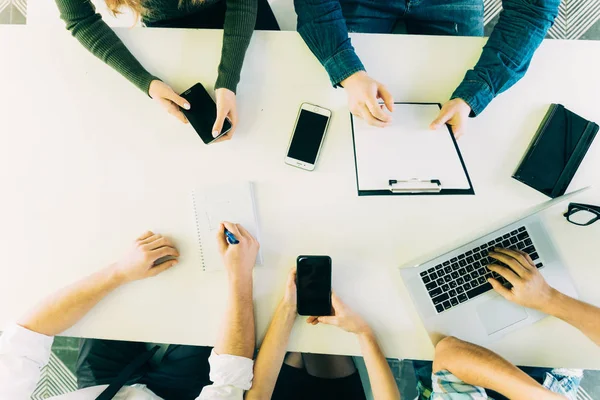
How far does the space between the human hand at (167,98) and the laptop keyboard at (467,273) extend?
60 centimetres

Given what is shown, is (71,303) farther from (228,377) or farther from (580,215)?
(580,215)

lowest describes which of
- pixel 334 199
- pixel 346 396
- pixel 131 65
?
pixel 346 396

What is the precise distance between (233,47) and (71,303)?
619 mm

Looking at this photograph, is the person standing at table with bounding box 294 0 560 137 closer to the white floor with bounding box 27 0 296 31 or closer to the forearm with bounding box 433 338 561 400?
the white floor with bounding box 27 0 296 31

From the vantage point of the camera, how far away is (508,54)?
0.80 m

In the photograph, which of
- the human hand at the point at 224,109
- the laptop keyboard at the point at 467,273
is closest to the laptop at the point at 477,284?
the laptop keyboard at the point at 467,273

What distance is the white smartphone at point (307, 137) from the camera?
32.5 inches

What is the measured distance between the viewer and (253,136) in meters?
0.85

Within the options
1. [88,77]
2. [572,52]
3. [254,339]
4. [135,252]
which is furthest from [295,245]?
[572,52]

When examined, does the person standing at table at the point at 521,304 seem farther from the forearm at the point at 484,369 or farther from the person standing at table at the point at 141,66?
the person standing at table at the point at 141,66

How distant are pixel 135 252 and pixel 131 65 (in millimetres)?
385

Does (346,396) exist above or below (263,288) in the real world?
below

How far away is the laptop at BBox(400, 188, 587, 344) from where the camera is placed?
0.81m

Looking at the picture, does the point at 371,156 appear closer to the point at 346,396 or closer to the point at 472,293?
the point at 472,293
